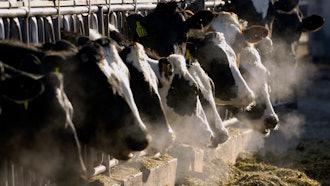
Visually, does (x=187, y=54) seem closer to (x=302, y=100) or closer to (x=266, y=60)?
(x=266, y=60)

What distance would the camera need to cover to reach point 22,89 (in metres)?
5.52

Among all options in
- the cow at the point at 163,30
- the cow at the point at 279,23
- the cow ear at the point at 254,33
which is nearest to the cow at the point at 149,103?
the cow at the point at 163,30

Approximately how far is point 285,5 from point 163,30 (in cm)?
478

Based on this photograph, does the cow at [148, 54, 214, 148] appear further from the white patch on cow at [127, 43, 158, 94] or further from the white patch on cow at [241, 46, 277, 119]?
the white patch on cow at [241, 46, 277, 119]

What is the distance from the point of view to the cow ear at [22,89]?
5504 mm

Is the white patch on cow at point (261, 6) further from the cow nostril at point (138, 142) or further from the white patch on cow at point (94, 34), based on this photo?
the cow nostril at point (138, 142)

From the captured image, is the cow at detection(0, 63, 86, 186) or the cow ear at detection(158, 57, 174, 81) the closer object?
the cow at detection(0, 63, 86, 186)

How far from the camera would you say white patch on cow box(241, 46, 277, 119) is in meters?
10.9

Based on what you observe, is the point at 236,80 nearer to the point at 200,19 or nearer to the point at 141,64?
the point at 200,19

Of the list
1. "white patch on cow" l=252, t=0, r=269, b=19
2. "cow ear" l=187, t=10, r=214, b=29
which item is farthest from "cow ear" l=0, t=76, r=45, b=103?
"white patch on cow" l=252, t=0, r=269, b=19

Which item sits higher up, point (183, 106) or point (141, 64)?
point (141, 64)

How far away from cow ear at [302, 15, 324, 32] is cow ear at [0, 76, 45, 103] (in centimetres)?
891

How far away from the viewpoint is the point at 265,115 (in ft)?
35.7

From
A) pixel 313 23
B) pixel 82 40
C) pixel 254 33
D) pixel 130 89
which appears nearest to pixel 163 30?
pixel 254 33
